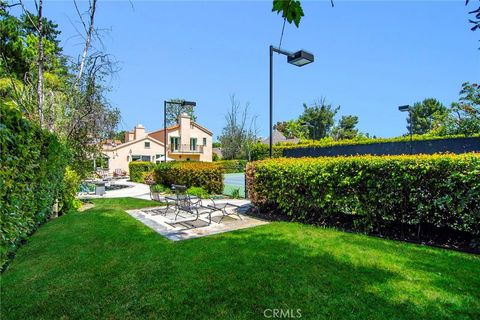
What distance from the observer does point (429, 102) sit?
56.0 meters

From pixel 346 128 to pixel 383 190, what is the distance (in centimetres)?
5466

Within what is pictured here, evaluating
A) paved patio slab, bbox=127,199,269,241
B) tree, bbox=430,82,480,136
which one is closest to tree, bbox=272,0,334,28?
paved patio slab, bbox=127,199,269,241

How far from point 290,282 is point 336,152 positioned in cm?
2010

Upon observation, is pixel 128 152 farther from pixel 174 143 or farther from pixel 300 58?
pixel 300 58

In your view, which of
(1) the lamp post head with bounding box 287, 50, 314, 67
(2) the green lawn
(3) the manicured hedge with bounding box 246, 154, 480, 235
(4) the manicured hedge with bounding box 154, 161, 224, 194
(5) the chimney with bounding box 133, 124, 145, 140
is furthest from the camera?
(5) the chimney with bounding box 133, 124, 145, 140

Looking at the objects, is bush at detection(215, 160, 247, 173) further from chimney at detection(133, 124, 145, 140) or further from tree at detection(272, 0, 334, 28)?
tree at detection(272, 0, 334, 28)

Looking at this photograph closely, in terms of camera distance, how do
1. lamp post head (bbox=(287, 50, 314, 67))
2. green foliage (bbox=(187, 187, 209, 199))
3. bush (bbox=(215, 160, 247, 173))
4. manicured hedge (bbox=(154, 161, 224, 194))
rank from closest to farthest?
lamp post head (bbox=(287, 50, 314, 67)) < green foliage (bbox=(187, 187, 209, 199)) < manicured hedge (bbox=(154, 161, 224, 194)) < bush (bbox=(215, 160, 247, 173))

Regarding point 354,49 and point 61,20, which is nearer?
point 61,20

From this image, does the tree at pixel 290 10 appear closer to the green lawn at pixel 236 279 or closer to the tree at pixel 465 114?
the green lawn at pixel 236 279

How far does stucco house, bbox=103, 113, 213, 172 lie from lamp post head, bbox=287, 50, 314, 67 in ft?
97.6

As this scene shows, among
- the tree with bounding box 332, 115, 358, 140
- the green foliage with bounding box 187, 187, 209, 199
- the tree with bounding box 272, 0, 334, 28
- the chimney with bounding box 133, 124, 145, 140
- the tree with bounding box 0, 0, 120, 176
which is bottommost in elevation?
the green foliage with bounding box 187, 187, 209, 199

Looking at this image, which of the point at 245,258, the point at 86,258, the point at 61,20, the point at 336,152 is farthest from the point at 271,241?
the point at 336,152

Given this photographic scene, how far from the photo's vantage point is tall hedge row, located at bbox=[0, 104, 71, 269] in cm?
305

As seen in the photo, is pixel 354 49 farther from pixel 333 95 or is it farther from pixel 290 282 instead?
pixel 333 95
